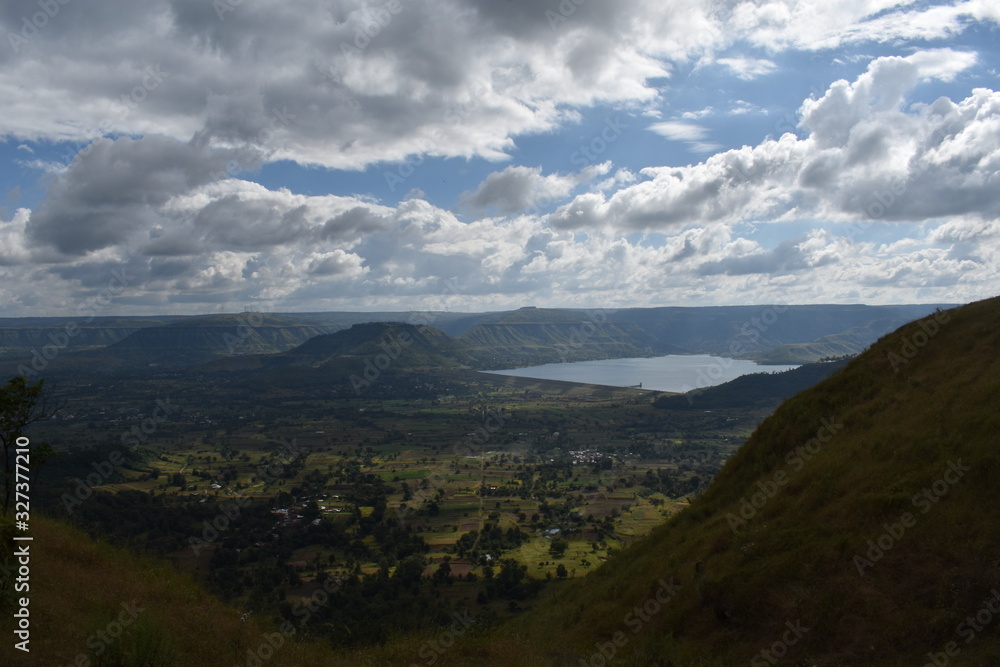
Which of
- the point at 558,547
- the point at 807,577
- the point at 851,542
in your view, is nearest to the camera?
the point at 807,577

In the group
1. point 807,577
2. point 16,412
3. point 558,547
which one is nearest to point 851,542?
point 807,577

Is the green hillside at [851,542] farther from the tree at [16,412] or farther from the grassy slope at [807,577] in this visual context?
the tree at [16,412]

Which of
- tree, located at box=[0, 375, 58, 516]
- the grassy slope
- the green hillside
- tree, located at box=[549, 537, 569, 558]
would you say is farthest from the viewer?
tree, located at box=[549, 537, 569, 558]

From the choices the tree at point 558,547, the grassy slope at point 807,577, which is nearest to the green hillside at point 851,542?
the grassy slope at point 807,577

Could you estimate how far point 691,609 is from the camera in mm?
16703

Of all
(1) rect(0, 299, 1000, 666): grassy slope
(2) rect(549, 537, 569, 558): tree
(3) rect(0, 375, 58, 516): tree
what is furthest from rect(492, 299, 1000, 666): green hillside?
(2) rect(549, 537, 569, 558): tree

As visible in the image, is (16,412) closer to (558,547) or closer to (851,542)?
(851,542)

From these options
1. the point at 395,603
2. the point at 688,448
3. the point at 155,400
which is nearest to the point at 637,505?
the point at 395,603

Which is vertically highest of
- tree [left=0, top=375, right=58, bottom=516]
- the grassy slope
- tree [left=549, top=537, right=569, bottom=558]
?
tree [left=0, top=375, right=58, bottom=516]

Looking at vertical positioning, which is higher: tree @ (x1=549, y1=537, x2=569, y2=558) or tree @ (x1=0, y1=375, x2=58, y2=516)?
tree @ (x1=0, y1=375, x2=58, y2=516)

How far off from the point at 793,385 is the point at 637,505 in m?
107

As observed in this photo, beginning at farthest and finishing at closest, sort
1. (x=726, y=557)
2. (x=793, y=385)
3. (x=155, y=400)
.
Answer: (x=155, y=400) → (x=793, y=385) → (x=726, y=557)

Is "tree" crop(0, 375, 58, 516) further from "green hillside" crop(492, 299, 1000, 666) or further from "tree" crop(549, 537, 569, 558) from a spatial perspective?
"tree" crop(549, 537, 569, 558)

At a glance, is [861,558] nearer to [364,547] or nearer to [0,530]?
[0,530]
